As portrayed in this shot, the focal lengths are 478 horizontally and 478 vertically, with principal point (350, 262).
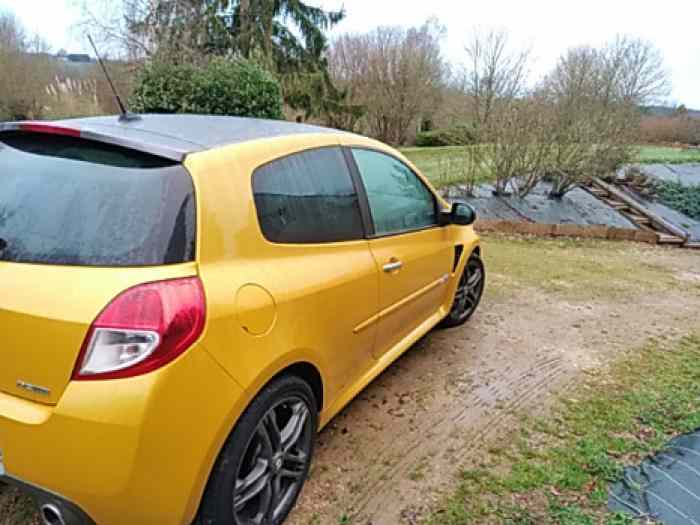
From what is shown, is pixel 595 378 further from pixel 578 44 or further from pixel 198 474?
pixel 578 44

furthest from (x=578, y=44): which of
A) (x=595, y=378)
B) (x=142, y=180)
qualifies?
(x=142, y=180)

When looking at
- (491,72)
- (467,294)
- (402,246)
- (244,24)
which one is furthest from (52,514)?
(244,24)

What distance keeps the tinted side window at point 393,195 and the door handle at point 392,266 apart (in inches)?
6.7

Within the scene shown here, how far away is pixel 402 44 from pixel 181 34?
10.3 metres

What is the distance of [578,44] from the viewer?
12.1 meters

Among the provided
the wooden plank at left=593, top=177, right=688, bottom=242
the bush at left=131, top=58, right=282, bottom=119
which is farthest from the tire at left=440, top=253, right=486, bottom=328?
the wooden plank at left=593, top=177, right=688, bottom=242

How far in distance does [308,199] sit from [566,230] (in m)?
7.26

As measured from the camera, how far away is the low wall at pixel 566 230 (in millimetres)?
8188

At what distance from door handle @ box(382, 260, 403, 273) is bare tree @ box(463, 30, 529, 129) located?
7470 mm

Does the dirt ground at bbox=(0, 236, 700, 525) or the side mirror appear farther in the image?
the side mirror

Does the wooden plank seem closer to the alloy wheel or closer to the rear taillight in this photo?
the alloy wheel

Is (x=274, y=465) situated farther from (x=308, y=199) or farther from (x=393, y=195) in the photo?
(x=393, y=195)

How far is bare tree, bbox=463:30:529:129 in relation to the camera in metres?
9.50

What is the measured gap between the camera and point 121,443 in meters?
1.34
